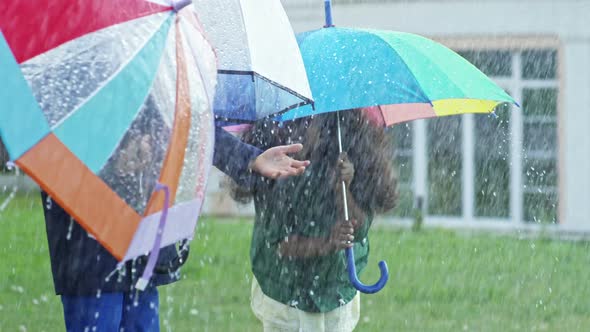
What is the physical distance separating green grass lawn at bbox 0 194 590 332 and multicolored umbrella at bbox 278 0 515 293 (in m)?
2.82

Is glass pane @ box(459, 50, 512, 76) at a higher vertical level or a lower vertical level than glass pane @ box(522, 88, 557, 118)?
higher

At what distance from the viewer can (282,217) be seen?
4742 millimetres

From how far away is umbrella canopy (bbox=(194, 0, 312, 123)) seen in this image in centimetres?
402

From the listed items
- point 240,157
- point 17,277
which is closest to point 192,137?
point 240,157

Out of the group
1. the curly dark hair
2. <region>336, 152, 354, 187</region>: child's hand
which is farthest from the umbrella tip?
<region>336, 152, 354, 187</region>: child's hand

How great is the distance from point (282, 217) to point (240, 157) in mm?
671

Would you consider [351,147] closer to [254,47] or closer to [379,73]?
[379,73]

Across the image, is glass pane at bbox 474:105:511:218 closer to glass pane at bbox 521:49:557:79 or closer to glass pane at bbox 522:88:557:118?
glass pane at bbox 522:88:557:118

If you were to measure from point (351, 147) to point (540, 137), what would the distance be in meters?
11.4

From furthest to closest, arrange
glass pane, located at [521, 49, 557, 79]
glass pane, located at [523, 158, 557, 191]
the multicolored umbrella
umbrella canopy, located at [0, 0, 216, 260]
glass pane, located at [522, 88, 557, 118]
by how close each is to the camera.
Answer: glass pane, located at [523, 158, 557, 191] → glass pane, located at [522, 88, 557, 118] → glass pane, located at [521, 49, 557, 79] → the multicolored umbrella → umbrella canopy, located at [0, 0, 216, 260]

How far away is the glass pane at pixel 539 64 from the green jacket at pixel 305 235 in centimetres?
1126

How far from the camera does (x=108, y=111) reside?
331 cm

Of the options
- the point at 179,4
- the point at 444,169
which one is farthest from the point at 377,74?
the point at 444,169

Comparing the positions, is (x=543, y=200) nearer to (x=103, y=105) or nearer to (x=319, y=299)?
(x=319, y=299)
